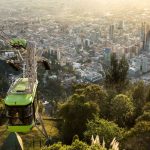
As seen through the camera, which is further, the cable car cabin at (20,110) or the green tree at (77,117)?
the green tree at (77,117)

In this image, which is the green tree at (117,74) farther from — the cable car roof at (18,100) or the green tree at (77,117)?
the cable car roof at (18,100)

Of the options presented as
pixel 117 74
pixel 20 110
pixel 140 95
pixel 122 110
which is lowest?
pixel 140 95

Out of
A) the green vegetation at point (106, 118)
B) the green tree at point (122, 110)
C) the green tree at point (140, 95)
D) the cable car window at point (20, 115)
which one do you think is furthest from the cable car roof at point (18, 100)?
the green tree at point (140, 95)

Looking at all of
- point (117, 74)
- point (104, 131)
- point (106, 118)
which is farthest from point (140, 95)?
point (104, 131)

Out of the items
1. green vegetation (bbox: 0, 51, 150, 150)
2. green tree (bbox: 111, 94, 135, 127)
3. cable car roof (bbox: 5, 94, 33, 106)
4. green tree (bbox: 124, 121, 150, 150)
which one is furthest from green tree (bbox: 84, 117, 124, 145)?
cable car roof (bbox: 5, 94, 33, 106)

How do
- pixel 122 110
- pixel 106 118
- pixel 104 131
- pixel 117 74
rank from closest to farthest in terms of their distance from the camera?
pixel 104 131 < pixel 122 110 < pixel 106 118 < pixel 117 74

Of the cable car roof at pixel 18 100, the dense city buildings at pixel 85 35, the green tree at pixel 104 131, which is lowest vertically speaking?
the dense city buildings at pixel 85 35

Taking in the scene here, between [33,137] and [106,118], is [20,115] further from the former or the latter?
[106,118]

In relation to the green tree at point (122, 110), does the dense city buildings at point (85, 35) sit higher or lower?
lower

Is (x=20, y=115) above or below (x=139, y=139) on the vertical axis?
above
